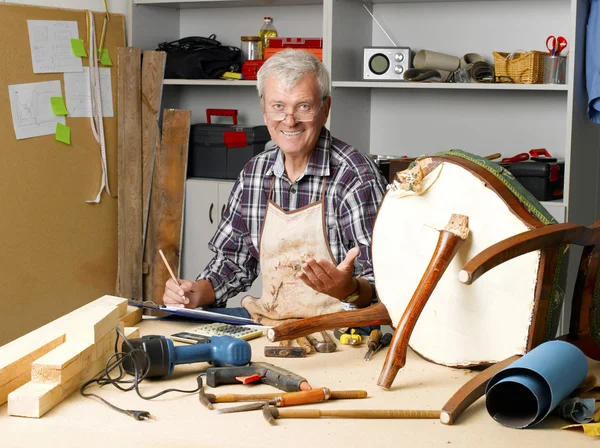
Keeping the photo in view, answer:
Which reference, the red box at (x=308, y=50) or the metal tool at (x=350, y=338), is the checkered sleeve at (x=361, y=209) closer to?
the metal tool at (x=350, y=338)

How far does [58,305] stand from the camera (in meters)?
3.66

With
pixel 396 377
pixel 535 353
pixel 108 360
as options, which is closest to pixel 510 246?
pixel 535 353

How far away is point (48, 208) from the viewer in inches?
141

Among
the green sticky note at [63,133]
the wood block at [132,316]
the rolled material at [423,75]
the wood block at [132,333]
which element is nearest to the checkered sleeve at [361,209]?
the wood block at [132,316]

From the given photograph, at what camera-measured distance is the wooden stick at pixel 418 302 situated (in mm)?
1434

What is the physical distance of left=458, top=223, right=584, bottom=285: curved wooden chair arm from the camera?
1.27 m

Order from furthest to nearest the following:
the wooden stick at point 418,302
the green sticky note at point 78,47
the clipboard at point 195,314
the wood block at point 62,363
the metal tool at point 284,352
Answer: the green sticky note at point 78,47
the clipboard at point 195,314
the metal tool at point 284,352
the wooden stick at point 418,302
the wood block at point 62,363

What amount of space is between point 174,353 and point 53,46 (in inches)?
97.1

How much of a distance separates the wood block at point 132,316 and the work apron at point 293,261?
0.57 metres

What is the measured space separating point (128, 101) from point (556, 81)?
1.99 meters

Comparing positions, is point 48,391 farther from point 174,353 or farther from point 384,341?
point 384,341

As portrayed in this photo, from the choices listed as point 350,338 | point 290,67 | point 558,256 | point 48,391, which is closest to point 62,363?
point 48,391

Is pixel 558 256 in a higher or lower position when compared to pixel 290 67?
lower

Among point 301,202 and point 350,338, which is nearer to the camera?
point 350,338
